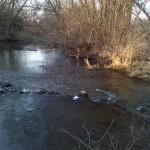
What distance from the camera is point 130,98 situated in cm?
1159

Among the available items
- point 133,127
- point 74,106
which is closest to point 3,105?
point 74,106

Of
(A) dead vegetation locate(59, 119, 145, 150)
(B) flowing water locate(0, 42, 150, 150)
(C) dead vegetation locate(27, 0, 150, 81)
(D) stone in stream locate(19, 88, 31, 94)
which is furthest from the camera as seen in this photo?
(C) dead vegetation locate(27, 0, 150, 81)

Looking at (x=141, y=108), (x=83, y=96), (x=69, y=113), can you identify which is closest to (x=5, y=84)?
(x=83, y=96)

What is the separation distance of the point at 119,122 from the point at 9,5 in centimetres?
3529

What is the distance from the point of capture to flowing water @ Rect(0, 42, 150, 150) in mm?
7484

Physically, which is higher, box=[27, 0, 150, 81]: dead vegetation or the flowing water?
box=[27, 0, 150, 81]: dead vegetation

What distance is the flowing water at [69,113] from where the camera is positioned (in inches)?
295

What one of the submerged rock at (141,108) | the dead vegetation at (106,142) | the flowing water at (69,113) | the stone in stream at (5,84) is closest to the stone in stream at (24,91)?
the flowing water at (69,113)

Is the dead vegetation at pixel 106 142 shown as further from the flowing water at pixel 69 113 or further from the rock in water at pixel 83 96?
the rock in water at pixel 83 96

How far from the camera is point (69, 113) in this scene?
9539mm

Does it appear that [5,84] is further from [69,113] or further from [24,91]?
[69,113]

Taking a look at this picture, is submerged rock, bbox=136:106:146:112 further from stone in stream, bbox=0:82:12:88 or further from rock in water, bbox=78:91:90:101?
stone in stream, bbox=0:82:12:88

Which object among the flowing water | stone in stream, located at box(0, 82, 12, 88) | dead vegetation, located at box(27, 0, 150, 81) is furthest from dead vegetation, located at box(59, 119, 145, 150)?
dead vegetation, located at box(27, 0, 150, 81)

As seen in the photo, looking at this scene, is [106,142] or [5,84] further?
[5,84]
